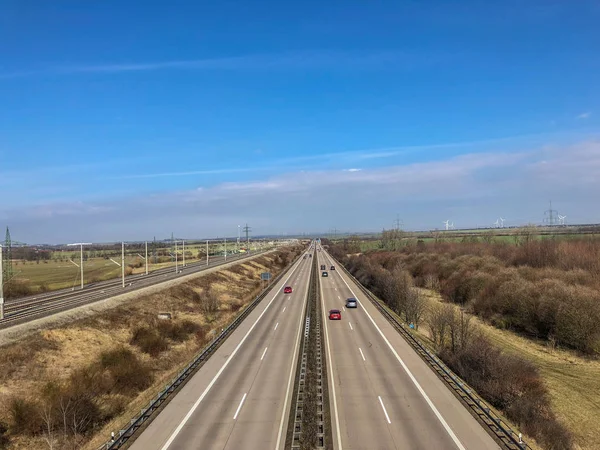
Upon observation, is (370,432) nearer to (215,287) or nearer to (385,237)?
(215,287)

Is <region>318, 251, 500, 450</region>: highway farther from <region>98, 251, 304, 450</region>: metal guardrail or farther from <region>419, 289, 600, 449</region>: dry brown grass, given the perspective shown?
<region>98, 251, 304, 450</region>: metal guardrail

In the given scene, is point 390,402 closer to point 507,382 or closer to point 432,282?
point 507,382

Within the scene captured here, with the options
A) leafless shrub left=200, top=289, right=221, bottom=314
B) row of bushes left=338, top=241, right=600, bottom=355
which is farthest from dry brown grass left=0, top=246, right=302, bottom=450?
row of bushes left=338, top=241, right=600, bottom=355

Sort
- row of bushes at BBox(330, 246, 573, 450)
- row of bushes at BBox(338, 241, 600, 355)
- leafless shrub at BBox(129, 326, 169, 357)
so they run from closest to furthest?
row of bushes at BBox(330, 246, 573, 450) < leafless shrub at BBox(129, 326, 169, 357) < row of bushes at BBox(338, 241, 600, 355)

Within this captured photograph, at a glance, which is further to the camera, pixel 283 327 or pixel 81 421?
pixel 283 327

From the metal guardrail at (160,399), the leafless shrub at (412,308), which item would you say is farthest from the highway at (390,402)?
the leafless shrub at (412,308)

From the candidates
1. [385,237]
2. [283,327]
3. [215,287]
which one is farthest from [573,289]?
[385,237]
